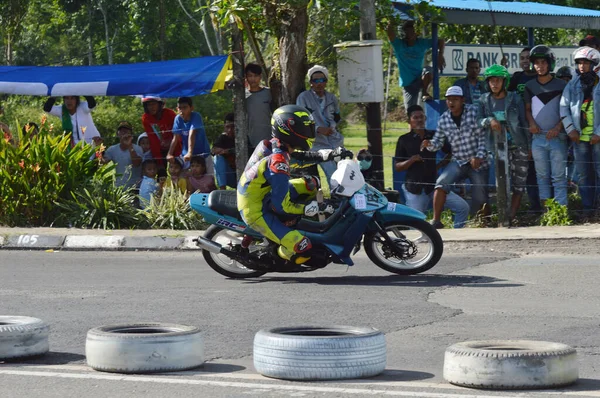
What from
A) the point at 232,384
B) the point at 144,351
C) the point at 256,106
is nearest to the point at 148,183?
the point at 256,106

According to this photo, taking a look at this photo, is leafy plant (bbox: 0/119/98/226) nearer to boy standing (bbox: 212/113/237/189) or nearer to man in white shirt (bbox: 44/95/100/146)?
man in white shirt (bbox: 44/95/100/146)

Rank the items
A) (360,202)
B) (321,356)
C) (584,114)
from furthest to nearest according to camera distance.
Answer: (584,114), (360,202), (321,356)

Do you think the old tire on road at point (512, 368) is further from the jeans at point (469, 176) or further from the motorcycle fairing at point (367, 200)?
the jeans at point (469, 176)

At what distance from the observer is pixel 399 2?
16.6 m

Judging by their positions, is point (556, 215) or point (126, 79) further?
point (126, 79)

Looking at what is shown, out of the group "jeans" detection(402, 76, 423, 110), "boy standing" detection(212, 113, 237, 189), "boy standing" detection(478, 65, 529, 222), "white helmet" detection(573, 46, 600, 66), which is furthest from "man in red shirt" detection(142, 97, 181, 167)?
"white helmet" detection(573, 46, 600, 66)

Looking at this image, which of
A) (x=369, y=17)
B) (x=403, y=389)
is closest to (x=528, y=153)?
(x=369, y=17)

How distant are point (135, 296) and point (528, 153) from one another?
21.5 ft

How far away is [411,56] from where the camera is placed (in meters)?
17.3

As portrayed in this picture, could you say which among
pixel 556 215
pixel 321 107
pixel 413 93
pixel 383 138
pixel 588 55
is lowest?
pixel 556 215

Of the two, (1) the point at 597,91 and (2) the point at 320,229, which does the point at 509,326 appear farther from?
(1) the point at 597,91

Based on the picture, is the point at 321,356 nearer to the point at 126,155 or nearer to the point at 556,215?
the point at 556,215

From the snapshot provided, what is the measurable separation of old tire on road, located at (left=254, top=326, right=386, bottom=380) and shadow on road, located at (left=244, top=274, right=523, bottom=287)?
3.82 m

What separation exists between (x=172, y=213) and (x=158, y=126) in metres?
2.23
